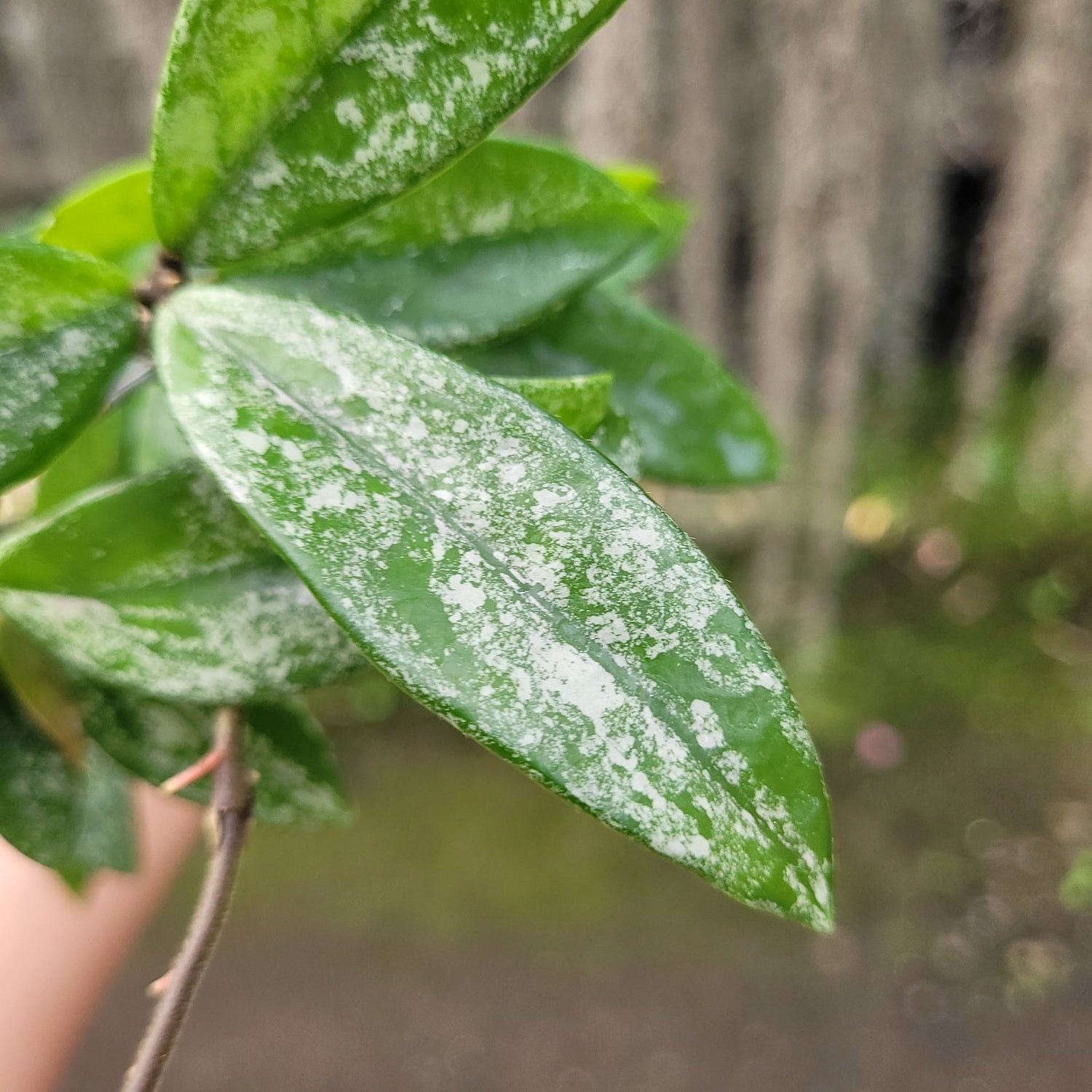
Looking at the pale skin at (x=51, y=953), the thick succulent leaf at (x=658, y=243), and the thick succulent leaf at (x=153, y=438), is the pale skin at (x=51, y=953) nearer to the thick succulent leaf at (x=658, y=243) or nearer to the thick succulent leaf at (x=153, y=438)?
the thick succulent leaf at (x=153, y=438)

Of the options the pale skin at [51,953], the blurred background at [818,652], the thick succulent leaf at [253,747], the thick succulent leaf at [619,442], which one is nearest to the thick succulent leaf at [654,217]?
the thick succulent leaf at [619,442]

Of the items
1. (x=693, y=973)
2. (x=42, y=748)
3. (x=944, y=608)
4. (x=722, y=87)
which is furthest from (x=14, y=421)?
(x=944, y=608)

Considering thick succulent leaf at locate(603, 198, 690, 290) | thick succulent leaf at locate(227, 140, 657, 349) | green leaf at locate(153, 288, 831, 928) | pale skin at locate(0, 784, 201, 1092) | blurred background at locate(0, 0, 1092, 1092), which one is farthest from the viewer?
blurred background at locate(0, 0, 1092, 1092)

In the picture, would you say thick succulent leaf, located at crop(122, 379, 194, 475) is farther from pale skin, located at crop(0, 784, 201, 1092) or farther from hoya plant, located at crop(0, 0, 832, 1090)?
pale skin, located at crop(0, 784, 201, 1092)

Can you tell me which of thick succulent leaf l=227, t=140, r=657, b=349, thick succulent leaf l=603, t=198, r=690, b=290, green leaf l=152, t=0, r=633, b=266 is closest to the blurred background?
thick succulent leaf l=603, t=198, r=690, b=290

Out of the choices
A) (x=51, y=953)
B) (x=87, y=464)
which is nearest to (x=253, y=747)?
(x=87, y=464)

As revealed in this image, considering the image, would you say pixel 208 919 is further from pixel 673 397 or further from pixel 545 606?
pixel 673 397
